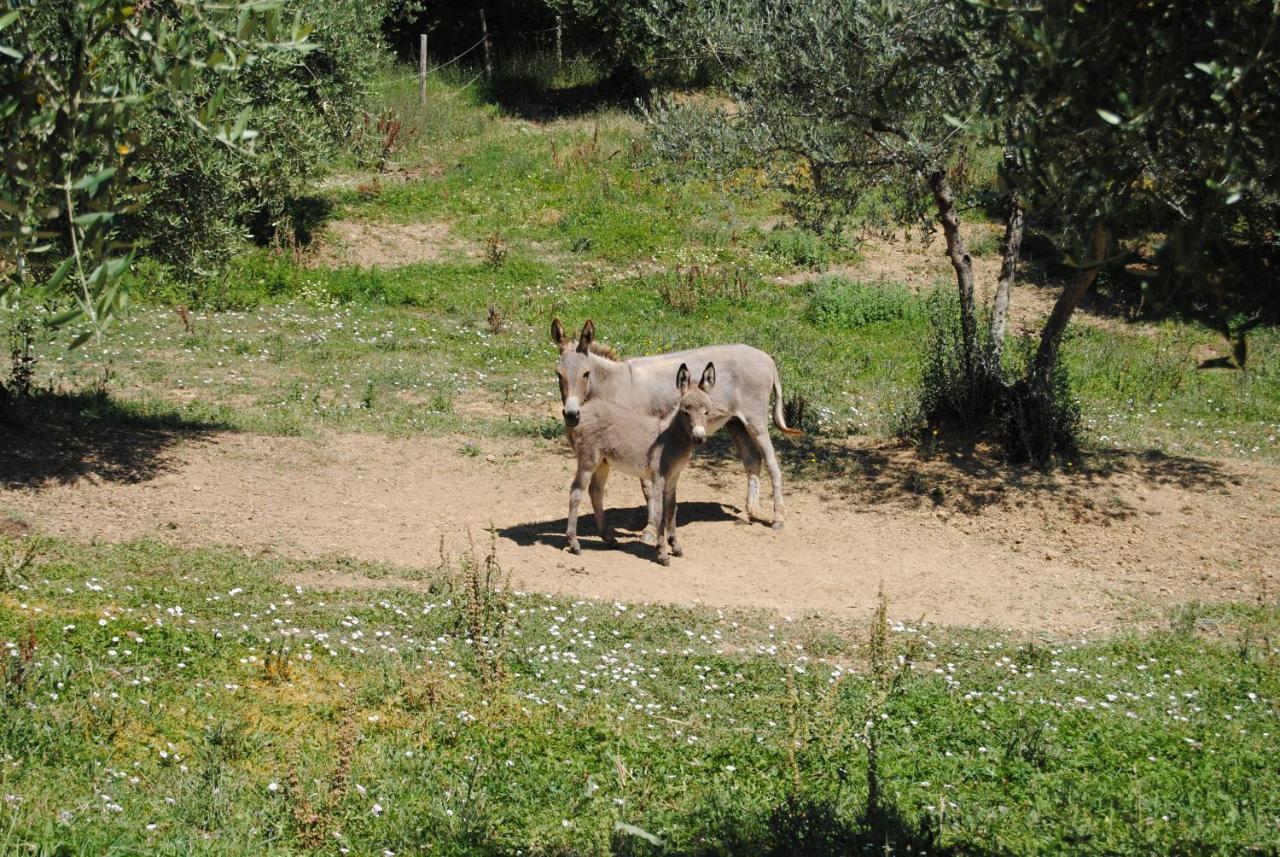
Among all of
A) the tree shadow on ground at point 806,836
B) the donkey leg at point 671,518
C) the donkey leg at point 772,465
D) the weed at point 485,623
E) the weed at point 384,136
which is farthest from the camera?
the weed at point 384,136

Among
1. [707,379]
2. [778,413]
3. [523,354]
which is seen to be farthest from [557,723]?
[523,354]

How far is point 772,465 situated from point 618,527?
1916 millimetres

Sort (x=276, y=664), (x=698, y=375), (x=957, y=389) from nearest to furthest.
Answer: (x=276, y=664) < (x=698, y=375) < (x=957, y=389)

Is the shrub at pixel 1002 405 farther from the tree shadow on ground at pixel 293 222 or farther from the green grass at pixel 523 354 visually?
the tree shadow on ground at pixel 293 222

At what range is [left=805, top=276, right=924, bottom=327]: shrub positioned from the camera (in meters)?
21.3

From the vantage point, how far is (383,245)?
76.5ft

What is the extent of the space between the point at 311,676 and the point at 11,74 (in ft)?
15.7

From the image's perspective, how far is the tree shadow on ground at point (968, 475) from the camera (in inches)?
549

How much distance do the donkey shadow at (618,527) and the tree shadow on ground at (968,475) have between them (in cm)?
109

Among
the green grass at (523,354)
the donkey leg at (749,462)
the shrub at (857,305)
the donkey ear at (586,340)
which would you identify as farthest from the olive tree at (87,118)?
the shrub at (857,305)

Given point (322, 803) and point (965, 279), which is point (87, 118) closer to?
point (322, 803)

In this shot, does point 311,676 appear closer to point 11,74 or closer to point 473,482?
point 11,74

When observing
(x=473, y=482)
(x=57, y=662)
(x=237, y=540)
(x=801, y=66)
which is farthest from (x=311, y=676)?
(x=801, y=66)

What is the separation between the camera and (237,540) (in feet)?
38.2
